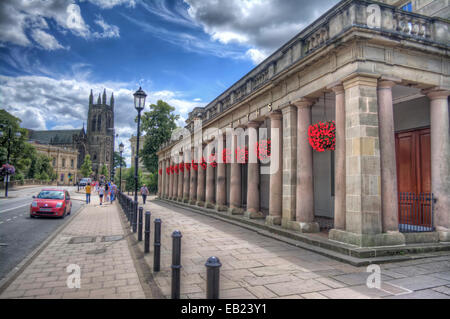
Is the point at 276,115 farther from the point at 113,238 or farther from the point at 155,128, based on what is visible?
the point at 155,128

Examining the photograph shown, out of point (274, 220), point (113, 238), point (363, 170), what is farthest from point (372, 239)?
point (113, 238)

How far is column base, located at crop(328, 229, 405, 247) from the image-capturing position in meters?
6.41

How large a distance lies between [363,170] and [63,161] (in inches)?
4244

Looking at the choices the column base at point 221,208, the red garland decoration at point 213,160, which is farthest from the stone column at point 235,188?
the red garland decoration at point 213,160

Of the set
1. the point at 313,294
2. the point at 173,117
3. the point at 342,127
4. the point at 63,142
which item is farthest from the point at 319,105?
the point at 63,142

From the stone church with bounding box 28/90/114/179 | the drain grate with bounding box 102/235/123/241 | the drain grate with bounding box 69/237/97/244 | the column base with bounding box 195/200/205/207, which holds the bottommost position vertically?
the drain grate with bounding box 102/235/123/241

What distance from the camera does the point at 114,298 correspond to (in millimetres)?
4125

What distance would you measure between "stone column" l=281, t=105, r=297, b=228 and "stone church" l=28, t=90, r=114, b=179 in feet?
373

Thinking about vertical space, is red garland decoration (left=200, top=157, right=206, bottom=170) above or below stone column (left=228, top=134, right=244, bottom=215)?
above

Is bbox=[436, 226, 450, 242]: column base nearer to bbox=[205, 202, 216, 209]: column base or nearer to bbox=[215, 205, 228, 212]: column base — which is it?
bbox=[215, 205, 228, 212]: column base

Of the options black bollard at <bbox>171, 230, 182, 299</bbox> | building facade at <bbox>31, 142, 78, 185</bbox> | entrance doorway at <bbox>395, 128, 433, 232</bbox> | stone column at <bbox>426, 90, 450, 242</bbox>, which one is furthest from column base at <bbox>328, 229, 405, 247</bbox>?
building facade at <bbox>31, 142, 78, 185</bbox>

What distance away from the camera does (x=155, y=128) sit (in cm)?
4059

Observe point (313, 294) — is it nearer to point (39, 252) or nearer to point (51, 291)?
point (51, 291)
